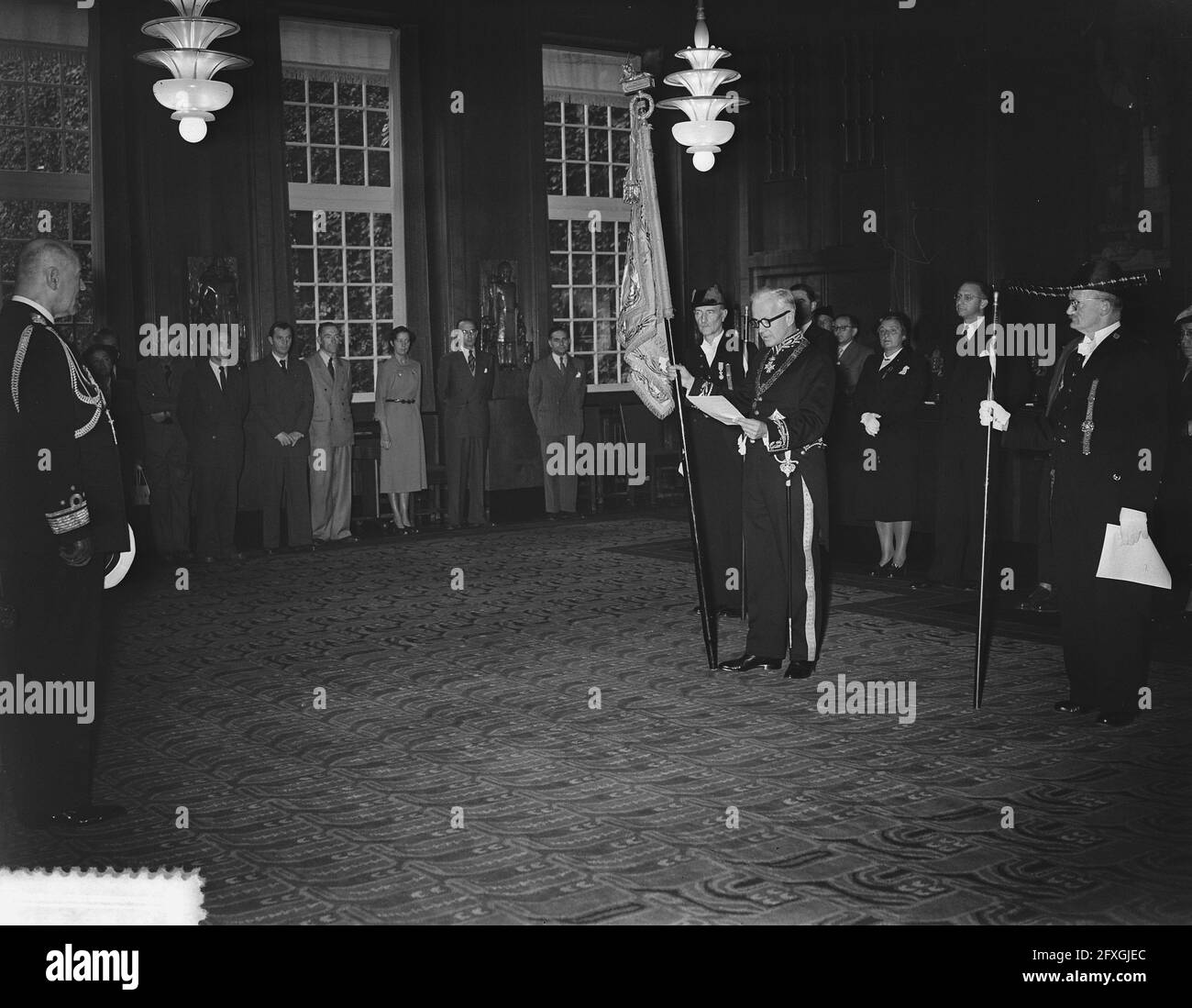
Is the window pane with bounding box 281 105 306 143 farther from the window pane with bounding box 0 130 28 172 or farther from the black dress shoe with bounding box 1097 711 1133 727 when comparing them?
the black dress shoe with bounding box 1097 711 1133 727

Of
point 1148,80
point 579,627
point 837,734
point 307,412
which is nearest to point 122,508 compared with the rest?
point 837,734

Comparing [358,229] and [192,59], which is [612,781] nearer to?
[192,59]

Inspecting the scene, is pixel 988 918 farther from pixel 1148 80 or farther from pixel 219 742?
pixel 1148 80

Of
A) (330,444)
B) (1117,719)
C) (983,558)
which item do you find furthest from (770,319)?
(330,444)

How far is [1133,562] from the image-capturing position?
4.88 meters

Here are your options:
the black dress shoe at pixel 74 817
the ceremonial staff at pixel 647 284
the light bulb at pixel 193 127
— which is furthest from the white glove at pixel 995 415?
the light bulb at pixel 193 127

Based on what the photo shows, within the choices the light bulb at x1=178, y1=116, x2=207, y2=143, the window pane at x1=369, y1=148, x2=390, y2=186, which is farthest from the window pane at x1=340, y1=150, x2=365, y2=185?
the light bulb at x1=178, y1=116, x2=207, y2=143

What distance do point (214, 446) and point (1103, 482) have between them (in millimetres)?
6474

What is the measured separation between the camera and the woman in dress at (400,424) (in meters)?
11.0

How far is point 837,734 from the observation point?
498cm

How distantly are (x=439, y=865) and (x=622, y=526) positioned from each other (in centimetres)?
760

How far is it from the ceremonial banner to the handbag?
16.7 feet

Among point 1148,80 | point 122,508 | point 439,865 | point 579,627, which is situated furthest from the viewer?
point 1148,80

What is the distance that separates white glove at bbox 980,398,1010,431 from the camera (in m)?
5.21
